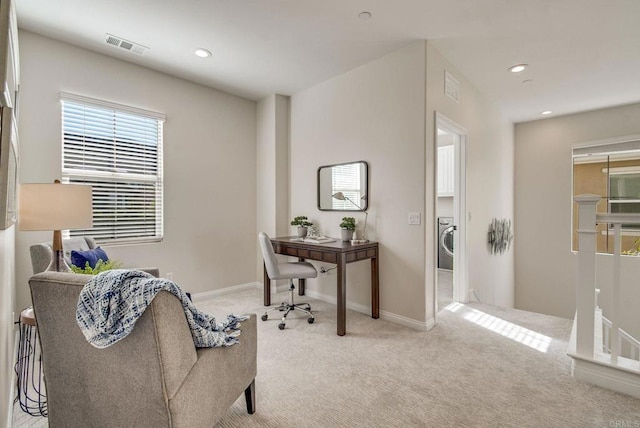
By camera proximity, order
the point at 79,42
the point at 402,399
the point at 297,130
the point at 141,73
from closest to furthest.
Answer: the point at 402,399 → the point at 79,42 → the point at 141,73 → the point at 297,130

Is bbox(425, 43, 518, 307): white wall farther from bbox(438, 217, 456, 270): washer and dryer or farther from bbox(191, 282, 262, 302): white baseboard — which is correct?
bbox(191, 282, 262, 302): white baseboard

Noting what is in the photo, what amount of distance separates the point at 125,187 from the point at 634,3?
4.86 meters

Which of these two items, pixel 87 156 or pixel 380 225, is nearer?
pixel 87 156

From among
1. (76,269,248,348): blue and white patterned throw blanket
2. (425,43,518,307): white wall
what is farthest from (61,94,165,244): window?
(425,43,518,307): white wall

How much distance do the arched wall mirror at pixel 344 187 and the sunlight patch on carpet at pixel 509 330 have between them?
66.0 inches

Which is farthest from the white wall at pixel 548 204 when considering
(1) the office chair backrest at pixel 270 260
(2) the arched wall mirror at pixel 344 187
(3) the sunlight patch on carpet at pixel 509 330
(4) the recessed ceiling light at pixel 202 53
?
(4) the recessed ceiling light at pixel 202 53

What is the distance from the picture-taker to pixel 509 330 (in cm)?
285

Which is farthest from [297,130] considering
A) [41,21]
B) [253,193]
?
[41,21]

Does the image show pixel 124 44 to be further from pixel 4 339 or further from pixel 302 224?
pixel 4 339

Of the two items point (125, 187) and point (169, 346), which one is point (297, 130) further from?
point (169, 346)

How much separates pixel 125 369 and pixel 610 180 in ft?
21.8

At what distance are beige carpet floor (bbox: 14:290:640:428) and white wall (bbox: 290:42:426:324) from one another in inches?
19.5

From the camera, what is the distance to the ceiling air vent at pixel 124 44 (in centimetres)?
276

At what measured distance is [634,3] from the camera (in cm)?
224
